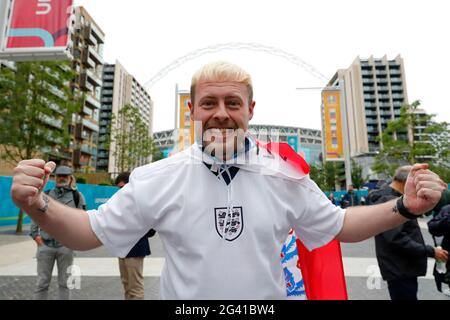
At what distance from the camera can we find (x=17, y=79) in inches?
436

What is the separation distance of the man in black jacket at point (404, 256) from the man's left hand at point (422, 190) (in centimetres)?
197

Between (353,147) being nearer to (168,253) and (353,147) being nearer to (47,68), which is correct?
(47,68)

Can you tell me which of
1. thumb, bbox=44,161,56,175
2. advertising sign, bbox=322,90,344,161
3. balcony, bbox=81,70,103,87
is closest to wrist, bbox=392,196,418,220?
thumb, bbox=44,161,56,175

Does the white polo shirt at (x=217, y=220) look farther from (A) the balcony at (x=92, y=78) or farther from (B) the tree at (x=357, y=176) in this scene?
(A) the balcony at (x=92, y=78)

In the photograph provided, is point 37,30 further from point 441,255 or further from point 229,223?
point 441,255

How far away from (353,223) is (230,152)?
2.15 feet

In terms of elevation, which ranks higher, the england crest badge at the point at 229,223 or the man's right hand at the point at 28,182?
the man's right hand at the point at 28,182

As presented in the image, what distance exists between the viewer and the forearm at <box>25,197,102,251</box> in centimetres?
116

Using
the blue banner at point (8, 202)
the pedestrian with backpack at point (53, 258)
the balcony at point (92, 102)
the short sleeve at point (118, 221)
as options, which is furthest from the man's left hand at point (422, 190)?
the balcony at point (92, 102)

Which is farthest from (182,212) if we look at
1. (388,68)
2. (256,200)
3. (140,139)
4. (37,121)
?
(388,68)

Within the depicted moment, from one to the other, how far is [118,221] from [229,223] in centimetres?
48

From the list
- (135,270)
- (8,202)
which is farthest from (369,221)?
(8,202)

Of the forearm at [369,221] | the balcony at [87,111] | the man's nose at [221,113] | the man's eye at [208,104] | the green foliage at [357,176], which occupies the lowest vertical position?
the forearm at [369,221]

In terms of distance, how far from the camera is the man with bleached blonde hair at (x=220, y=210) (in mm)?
1196
